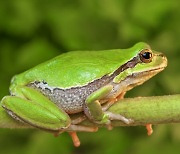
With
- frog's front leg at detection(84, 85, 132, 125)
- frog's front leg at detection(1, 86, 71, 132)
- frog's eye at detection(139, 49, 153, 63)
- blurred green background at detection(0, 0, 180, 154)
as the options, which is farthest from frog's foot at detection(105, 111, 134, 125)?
blurred green background at detection(0, 0, 180, 154)

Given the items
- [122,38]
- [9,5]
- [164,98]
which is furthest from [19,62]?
[164,98]

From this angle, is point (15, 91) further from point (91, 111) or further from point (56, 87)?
point (91, 111)

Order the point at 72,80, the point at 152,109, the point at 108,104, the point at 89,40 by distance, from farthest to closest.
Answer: the point at 89,40, the point at 72,80, the point at 108,104, the point at 152,109

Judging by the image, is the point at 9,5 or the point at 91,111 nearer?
the point at 91,111

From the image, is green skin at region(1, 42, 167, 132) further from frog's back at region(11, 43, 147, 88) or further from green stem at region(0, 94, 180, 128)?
green stem at region(0, 94, 180, 128)

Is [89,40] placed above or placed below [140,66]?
below

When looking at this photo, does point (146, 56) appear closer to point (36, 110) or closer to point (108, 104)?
point (108, 104)

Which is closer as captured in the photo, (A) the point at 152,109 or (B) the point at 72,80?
(A) the point at 152,109

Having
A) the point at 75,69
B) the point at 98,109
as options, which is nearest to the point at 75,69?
the point at 75,69
